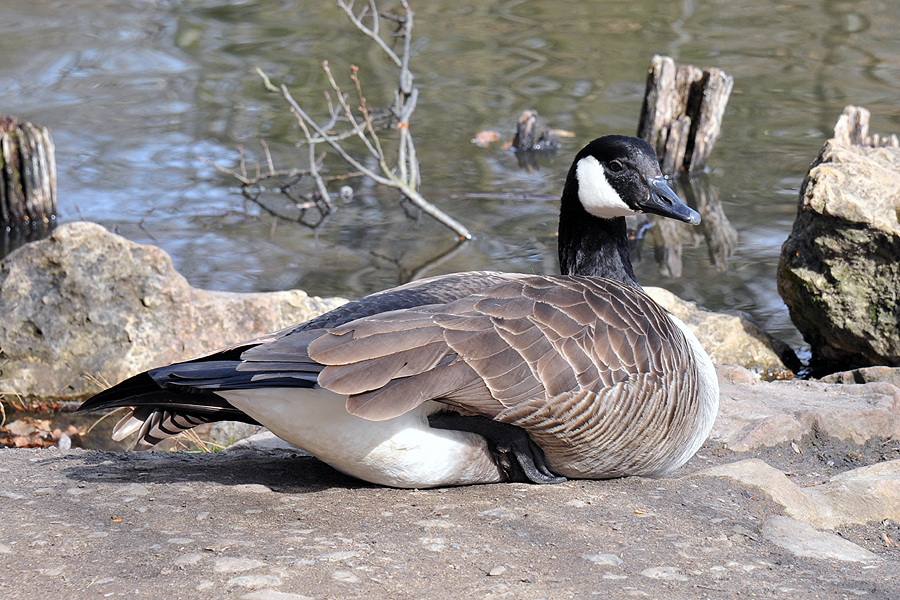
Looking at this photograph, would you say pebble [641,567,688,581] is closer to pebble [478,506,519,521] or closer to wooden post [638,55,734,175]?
pebble [478,506,519,521]

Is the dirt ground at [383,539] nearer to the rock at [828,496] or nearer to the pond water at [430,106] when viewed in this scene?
the rock at [828,496]

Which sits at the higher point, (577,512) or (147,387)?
(147,387)

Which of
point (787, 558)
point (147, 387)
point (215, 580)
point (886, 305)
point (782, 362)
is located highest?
point (147, 387)

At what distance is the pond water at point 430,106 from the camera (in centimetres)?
933

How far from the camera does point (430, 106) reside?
1352 centimetres

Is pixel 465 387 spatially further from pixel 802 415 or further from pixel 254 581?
pixel 802 415

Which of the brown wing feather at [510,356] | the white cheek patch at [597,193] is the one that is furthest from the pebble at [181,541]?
the white cheek patch at [597,193]

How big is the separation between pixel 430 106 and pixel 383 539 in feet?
35.7

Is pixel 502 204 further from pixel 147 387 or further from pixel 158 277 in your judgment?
pixel 147 387

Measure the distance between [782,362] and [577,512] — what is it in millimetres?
4054

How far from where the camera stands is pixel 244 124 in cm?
1284

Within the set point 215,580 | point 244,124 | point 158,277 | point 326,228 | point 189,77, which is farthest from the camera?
point 189,77

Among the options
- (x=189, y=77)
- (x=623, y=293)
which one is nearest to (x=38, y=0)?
(x=189, y=77)

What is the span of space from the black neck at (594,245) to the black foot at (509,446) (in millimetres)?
1207
